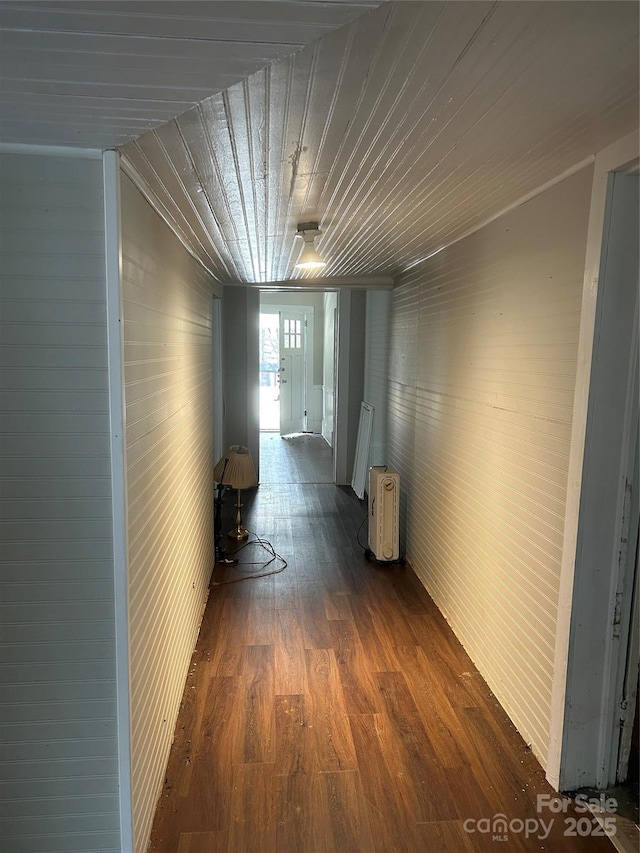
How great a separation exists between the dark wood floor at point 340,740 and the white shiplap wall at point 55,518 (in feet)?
1.51

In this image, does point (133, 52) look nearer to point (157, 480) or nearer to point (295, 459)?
point (157, 480)

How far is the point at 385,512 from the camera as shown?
13.6 ft

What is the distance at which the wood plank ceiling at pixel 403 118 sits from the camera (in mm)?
1038

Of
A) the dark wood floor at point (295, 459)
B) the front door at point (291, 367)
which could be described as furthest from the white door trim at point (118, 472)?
the front door at point (291, 367)

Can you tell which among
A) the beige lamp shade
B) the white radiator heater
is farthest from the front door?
the white radiator heater

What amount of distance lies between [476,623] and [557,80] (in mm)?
2436

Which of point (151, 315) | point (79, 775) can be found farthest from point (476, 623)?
point (151, 315)

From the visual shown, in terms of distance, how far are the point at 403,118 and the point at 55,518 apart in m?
1.41

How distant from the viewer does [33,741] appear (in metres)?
1.59

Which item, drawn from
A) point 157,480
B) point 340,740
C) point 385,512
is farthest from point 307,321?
point 340,740

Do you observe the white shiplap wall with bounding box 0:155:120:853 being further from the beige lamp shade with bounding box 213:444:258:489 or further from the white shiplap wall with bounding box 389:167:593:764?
the beige lamp shade with bounding box 213:444:258:489

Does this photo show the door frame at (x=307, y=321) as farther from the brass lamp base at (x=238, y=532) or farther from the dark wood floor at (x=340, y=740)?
the dark wood floor at (x=340, y=740)

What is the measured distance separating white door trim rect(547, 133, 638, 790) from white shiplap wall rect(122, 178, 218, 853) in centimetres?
145

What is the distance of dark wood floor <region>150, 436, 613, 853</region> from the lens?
190 centimetres
